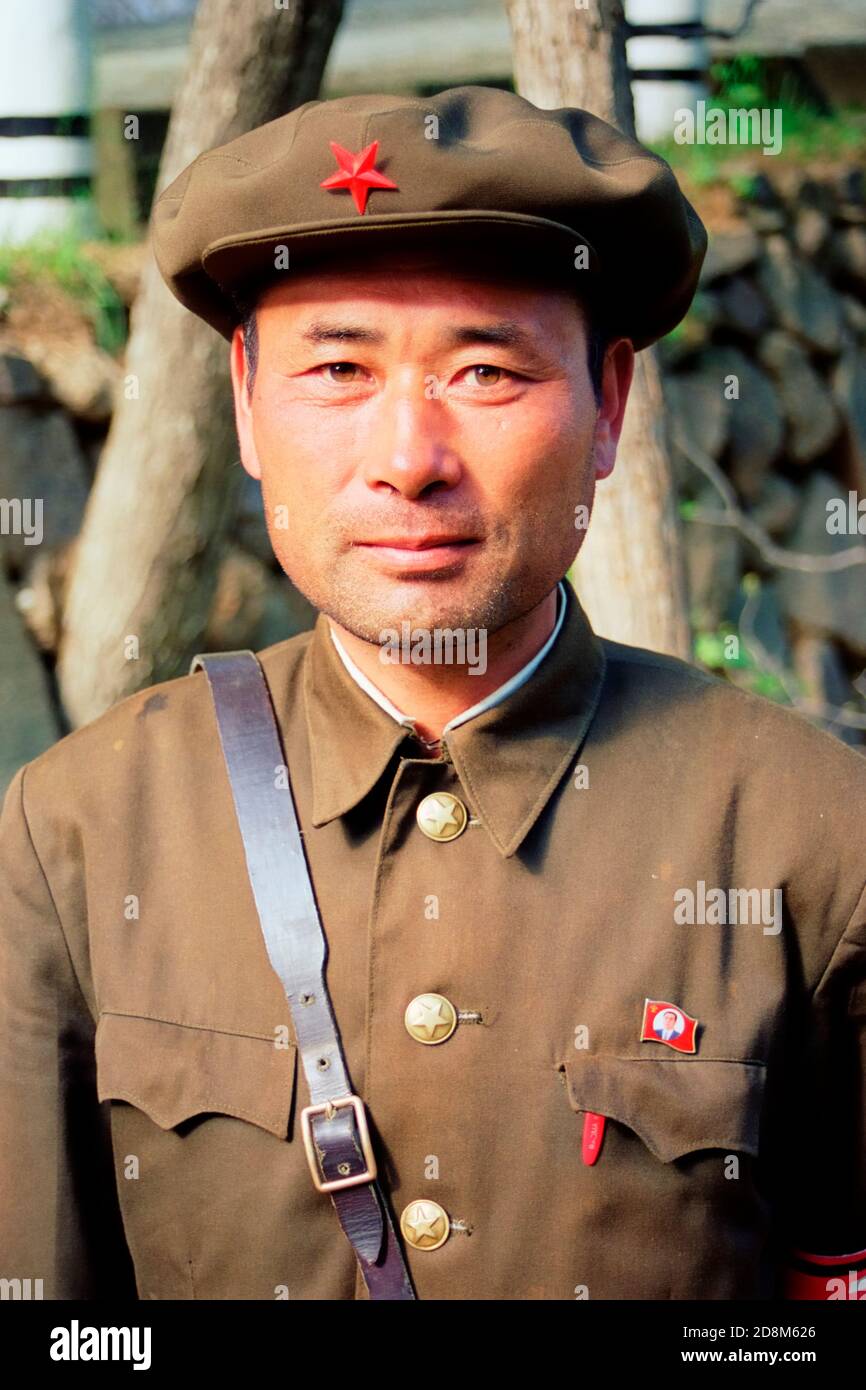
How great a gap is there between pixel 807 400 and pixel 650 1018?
5.32 meters

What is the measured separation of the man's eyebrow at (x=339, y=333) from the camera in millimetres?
1884

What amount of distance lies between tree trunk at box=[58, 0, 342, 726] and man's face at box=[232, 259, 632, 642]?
1.63m

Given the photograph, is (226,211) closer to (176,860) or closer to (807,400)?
(176,860)

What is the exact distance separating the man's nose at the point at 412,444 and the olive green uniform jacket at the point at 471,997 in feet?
1.12

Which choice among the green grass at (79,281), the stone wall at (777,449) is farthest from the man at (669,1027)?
the green grass at (79,281)

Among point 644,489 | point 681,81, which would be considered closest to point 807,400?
point 681,81

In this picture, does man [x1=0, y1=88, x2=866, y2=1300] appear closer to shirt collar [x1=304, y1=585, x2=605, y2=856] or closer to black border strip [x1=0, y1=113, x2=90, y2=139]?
shirt collar [x1=304, y1=585, x2=605, y2=856]

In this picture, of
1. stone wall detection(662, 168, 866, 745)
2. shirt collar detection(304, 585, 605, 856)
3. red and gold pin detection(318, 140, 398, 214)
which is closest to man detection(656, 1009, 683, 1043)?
shirt collar detection(304, 585, 605, 856)

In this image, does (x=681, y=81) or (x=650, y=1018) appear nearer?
(x=650, y=1018)

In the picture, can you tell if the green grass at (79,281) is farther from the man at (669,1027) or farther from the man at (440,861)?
the man at (669,1027)

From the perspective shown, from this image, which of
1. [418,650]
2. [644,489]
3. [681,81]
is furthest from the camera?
[681,81]

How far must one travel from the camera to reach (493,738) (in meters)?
2.05

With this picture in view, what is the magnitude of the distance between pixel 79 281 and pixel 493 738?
313 centimetres

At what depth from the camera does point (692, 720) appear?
7.09ft
